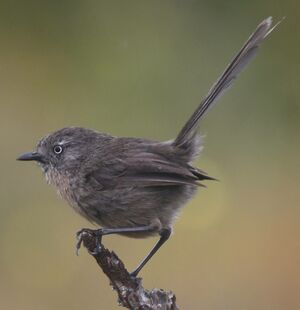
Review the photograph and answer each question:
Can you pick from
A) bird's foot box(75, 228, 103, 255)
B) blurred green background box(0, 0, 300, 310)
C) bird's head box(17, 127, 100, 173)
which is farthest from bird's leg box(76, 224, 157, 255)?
blurred green background box(0, 0, 300, 310)

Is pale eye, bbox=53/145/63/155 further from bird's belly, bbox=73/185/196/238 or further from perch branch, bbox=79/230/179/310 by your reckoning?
perch branch, bbox=79/230/179/310

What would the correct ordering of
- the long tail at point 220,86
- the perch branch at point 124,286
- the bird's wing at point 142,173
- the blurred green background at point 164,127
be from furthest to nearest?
the blurred green background at point 164,127, the long tail at point 220,86, the bird's wing at point 142,173, the perch branch at point 124,286

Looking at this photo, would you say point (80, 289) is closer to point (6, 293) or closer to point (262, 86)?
point (6, 293)

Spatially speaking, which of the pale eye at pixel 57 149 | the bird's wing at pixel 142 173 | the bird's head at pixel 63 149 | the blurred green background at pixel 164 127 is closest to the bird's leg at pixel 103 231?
the bird's wing at pixel 142 173

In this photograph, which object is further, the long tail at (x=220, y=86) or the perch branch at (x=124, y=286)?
the long tail at (x=220, y=86)

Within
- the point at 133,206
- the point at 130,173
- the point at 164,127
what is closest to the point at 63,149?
the point at 130,173

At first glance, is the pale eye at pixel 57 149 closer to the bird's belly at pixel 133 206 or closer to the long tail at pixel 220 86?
the bird's belly at pixel 133 206

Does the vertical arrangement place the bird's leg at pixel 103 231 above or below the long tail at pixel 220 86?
Result: below
